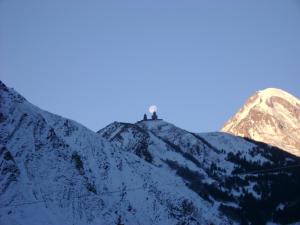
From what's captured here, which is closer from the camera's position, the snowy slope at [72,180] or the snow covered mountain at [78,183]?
the snowy slope at [72,180]

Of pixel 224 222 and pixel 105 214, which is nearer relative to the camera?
pixel 105 214

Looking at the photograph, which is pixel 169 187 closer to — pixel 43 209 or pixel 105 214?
pixel 105 214

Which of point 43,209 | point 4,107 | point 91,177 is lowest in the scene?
point 43,209

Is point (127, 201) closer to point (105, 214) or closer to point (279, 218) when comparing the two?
point (105, 214)

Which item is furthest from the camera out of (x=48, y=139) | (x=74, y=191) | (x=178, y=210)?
(x=178, y=210)

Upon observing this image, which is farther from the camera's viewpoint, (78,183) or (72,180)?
(78,183)

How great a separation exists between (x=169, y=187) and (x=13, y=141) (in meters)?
54.9

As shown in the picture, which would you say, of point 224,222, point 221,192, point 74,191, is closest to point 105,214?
point 74,191

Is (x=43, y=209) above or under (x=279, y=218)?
under

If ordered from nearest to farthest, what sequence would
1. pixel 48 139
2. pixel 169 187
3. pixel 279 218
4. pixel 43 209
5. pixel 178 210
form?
pixel 43 209, pixel 48 139, pixel 178 210, pixel 169 187, pixel 279 218

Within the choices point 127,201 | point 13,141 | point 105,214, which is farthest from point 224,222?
point 13,141

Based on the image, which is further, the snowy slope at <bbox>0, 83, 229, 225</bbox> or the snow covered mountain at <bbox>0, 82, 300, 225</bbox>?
the snow covered mountain at <bbox>0, 82, 300, 225</bbox>

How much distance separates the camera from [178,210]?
146m

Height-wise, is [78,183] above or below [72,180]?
below
